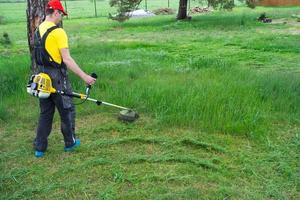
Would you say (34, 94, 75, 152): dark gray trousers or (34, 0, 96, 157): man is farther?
(34, 94, 75, 152): dark gray trousers

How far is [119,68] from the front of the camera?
7.90 metres

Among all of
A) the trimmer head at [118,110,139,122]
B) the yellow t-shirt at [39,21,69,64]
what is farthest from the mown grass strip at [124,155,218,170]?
the yellow t-shirt at [39,21,69,64]

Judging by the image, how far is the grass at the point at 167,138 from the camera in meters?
3.89

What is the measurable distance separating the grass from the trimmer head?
0.34 ft

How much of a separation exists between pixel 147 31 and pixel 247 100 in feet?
39.5

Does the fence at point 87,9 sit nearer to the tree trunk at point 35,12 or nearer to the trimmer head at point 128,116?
the tree trunk at point 35,12

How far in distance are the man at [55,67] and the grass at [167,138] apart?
0.82ft

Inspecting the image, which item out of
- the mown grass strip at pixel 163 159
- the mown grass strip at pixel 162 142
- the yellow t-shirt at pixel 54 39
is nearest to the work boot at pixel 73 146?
the mown grass strip at pixel 162 142

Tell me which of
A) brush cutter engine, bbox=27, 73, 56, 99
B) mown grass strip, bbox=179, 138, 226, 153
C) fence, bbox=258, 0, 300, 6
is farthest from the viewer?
fence, bbox=258, 0, 300, 6

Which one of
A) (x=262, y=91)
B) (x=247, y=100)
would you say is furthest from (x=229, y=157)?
(x=262, y=91)

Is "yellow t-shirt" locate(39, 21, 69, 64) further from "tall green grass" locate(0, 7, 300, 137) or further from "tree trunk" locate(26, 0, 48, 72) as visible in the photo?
A: "tree trunk" locate(26, 0, 48, 72)

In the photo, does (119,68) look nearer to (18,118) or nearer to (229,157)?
(18,118)

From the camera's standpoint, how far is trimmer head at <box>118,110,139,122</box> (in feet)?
17.8

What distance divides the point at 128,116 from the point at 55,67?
1.44 metres
